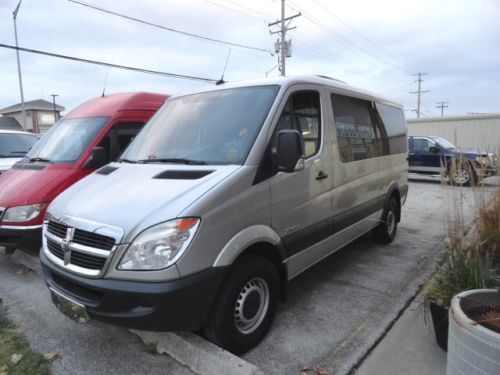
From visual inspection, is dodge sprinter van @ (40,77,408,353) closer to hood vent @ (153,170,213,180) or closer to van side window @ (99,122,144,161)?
hood vent @ (153,170,213,180)

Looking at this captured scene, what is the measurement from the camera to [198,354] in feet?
8.52

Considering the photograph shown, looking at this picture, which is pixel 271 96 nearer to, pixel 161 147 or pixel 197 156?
pixel 197 156

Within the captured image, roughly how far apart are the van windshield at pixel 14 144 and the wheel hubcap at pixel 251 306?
7.13 meters

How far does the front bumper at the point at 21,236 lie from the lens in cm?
428

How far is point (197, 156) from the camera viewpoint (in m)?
3.08

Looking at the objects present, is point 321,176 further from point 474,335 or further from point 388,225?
point 388,225

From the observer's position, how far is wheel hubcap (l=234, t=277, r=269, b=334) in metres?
2.78

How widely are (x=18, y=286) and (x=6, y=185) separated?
1341 millimetres

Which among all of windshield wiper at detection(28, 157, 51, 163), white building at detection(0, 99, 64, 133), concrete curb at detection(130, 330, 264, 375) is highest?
white building at detection(0, 99, 64, 133)

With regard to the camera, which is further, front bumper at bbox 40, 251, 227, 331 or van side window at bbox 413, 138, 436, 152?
van side window at bbox 413, 138, 436, 152

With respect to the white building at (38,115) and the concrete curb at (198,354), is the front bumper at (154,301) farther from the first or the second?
the white building at (38,115)

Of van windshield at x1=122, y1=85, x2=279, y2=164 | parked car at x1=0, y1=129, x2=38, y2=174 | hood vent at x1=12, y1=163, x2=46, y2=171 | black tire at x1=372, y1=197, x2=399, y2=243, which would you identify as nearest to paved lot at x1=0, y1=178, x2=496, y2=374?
black tire at x1=372, y1=197, x2=399, y2=243

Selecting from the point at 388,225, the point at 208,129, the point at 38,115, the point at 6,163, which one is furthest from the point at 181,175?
the point at 38,115

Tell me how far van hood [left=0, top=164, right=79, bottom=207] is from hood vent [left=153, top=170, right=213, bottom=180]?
7.69 feet
